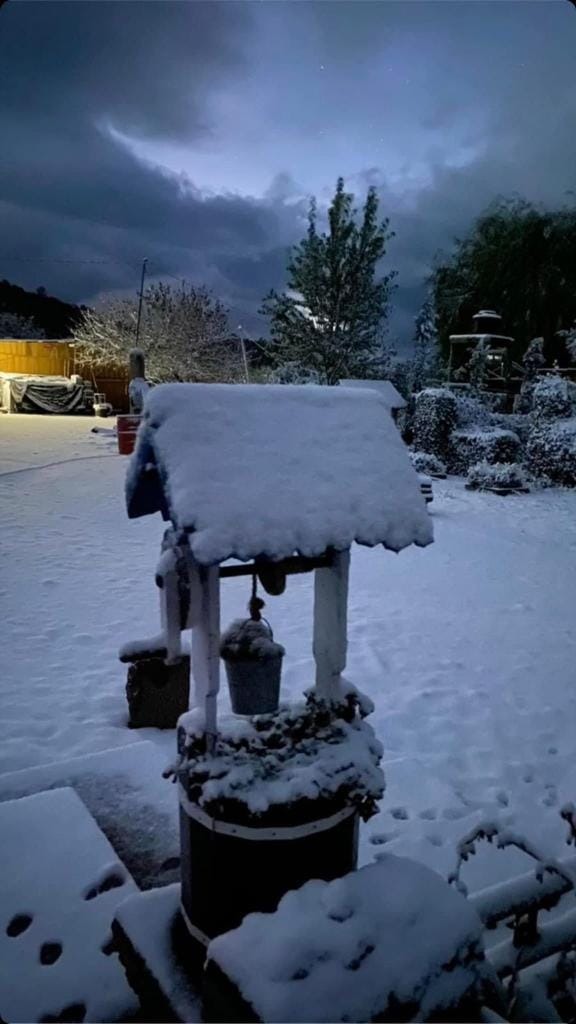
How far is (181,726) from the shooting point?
8.22 feet

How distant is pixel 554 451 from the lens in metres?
14.0

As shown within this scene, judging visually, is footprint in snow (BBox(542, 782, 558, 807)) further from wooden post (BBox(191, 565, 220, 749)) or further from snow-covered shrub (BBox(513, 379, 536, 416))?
snow-covered shrub (BBox(513, 379, 536, 416))

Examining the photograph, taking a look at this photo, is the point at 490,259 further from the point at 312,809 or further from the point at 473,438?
the point at 312,809

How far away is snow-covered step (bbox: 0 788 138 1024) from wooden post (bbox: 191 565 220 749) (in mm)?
1196

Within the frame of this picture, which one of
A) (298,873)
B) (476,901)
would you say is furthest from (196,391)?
(476,901)

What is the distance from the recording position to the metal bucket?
7.99 ft

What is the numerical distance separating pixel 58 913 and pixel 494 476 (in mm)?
12363

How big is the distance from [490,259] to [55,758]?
28.8m

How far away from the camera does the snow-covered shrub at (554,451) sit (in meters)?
13.8

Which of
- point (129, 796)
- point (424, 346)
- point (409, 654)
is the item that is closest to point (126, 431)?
point (409, 654)

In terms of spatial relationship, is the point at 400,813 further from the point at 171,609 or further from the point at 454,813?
the point at 171,609

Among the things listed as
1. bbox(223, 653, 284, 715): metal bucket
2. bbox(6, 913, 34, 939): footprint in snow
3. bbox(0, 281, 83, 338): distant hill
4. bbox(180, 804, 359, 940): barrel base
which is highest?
bbox(0, 281, 83, 338): distant hill

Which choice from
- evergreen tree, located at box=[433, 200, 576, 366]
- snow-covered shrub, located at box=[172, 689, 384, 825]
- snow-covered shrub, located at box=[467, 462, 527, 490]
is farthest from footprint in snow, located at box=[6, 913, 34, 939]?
evergreen tree, located at box=[433, 200, 576, 366]

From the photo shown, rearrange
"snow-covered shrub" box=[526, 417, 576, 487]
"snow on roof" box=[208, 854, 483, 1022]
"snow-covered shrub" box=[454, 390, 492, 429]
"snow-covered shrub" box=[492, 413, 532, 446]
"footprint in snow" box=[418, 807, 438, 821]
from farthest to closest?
"snow-covered shrub" box=[492, 413, 532, 446] < "snow-covered shrub" box=[454, 390, 492, 429] < "snow-covered shrub" box=[526, 417, 576, 487] < "footprint in snow" box=[418, 807, 438, 821] < "snow on roof" box=[208, 854, 483, 1022]
